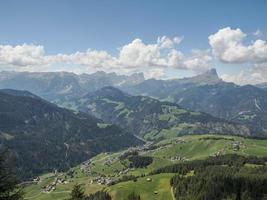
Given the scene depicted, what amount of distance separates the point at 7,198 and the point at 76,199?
147ft

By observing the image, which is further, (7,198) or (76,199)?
(76,199)

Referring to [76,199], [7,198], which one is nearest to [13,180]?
[7,198]

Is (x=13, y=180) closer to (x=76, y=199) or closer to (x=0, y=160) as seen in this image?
(x=0, y=160)

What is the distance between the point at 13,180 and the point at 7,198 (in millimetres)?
1761

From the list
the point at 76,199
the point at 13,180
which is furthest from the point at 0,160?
the point at 76,199

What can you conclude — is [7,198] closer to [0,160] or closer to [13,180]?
[13,180]

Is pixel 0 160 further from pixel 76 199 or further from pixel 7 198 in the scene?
pixel 76 199

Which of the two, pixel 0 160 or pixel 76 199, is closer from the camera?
pixel 0 160

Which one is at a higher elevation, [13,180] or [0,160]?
[0,160]

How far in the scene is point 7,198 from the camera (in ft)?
109

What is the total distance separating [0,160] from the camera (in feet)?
104

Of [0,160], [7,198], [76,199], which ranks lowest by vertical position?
[76,199]

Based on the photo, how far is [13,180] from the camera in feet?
108

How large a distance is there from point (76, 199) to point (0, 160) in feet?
156
